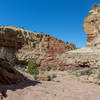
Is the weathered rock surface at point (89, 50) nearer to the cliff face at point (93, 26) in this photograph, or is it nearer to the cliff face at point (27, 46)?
the cliff face at point (93, 26)

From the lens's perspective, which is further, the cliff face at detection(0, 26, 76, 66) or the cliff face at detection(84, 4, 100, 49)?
the cliff face at detection(0, 26, 76, 66)

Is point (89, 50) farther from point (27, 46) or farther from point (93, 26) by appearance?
point (27, 46)

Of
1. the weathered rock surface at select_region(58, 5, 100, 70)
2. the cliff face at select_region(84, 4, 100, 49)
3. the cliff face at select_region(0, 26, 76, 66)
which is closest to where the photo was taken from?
the weathered rock surface at select_region(58, 5, 100, 70)

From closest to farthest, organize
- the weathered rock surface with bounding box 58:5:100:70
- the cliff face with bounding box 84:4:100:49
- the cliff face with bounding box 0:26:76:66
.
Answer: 1. the weathered rock surface with bounding box 58:5:100:70
2. the cliff face with bounding box 84:4:100:49
3. the cliff face with bounding box 0:26:76:66

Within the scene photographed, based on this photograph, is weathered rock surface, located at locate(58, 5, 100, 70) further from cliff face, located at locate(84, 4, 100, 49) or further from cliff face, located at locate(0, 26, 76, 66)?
cliff face, located at locate(0, 26, 76, 66)

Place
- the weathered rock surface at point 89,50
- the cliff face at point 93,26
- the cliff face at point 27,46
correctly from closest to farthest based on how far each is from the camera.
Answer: the weathered rock surface at point 89,50
the cliff face at point 93,26
the cliff face at point 27,46

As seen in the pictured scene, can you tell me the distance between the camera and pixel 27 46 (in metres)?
22.5

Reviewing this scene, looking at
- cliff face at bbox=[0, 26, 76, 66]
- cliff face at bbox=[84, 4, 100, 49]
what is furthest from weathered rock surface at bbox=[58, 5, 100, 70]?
cliff face at bbox=[0, 26, 76, 66]

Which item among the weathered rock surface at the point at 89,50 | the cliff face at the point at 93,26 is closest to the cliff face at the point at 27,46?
the weathered rock surface at the point at 89,50

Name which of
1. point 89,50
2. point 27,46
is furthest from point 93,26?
point 27,46

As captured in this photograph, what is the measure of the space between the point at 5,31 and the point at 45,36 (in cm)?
730

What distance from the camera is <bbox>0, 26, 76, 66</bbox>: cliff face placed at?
20.6 m

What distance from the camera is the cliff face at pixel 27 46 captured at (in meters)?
20.6

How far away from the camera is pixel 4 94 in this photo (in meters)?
4.20
